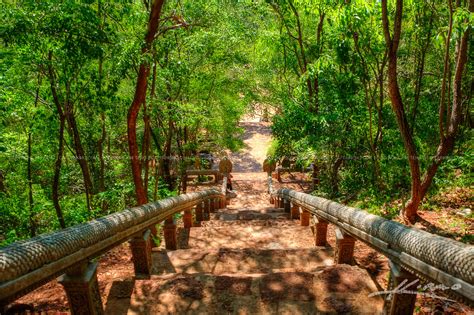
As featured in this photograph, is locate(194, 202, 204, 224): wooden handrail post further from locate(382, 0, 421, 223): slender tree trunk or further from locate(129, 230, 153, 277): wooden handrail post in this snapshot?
locate(382, 0, 421, 223): slender tree trunk

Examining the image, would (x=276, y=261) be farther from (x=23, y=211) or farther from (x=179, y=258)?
(x=23, y=211)

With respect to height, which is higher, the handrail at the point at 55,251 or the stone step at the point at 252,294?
the handrail at the point at 55,251

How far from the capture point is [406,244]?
239cm

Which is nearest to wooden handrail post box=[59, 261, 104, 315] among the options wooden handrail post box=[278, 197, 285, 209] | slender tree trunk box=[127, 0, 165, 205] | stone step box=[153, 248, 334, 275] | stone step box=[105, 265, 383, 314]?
stone step box=[105, 265, 383, 314]

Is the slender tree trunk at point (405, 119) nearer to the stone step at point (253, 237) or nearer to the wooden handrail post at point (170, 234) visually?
the stone step at point (253, 237)

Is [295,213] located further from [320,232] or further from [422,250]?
[422,250]

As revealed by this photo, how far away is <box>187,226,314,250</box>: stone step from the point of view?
6.38 meters

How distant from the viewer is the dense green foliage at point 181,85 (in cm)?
566

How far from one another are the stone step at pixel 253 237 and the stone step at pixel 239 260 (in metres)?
Result: 1.25

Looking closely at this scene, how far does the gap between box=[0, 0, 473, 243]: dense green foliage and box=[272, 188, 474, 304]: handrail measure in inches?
141

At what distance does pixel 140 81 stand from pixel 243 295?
4.77 metres

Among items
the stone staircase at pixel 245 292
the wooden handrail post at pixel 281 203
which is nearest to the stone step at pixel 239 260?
the stone staircase at pixel 245 292

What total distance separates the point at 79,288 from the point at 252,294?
5.44 ft

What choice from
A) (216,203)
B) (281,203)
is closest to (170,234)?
(216,203)
